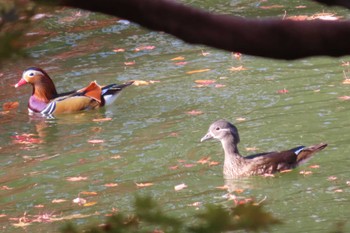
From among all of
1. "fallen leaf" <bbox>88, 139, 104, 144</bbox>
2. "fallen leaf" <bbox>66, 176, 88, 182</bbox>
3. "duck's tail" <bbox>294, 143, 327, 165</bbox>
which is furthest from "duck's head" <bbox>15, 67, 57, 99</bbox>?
"duck's tail" <bbox>294, 143, 327, 165</bbox>

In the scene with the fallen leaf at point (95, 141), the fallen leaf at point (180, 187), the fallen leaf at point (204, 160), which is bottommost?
the fallen leaf at point (180, 187)

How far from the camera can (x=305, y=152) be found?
9.20 m

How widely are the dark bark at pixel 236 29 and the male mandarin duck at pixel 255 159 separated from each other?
303 inches

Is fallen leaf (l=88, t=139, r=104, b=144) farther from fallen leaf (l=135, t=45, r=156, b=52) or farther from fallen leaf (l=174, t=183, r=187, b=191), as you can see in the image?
fallen leaf (l=135, t=45, r=156, b=52)

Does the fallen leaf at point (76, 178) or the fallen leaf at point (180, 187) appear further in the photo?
the fallen leaf at point (76, 178)

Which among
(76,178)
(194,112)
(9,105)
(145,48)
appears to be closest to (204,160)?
(76,178)

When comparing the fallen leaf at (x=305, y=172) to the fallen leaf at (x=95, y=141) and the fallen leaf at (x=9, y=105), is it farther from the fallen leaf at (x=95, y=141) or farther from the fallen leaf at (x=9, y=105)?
the fallen leaf at (x=9, y=105)

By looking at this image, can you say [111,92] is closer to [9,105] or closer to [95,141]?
[9,105]

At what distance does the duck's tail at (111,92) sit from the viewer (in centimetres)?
1233

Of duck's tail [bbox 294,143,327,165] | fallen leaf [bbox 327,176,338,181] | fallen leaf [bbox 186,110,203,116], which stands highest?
fallen leaf [bbox 186,110,203,116]

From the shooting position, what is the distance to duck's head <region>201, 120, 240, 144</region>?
961cm

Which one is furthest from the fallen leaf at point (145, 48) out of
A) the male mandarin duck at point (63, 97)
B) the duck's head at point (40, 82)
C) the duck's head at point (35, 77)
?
the duck's head at point (35, 77)

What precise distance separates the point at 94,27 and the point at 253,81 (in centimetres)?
520

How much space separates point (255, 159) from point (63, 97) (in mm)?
4033
